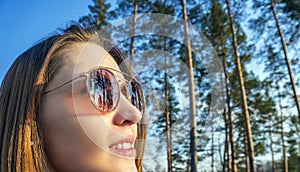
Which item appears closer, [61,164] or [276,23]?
[61,164]

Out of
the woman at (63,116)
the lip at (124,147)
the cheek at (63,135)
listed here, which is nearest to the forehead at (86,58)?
the woman at (63,116)

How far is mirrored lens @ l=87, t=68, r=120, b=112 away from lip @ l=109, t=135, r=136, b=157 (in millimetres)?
95

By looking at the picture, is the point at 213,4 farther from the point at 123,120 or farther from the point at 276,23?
the point at 123,120

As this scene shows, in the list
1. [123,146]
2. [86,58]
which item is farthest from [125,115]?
[86,58]

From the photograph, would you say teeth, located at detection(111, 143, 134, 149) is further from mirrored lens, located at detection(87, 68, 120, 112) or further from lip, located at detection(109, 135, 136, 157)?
mirrored lens, located at detection(87, 68, 120, 112)

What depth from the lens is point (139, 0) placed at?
1438 centimetres

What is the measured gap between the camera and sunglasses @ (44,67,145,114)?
0.87 m

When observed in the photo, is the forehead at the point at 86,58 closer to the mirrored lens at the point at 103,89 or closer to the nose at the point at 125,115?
the mirrored lens at the point at 103,89

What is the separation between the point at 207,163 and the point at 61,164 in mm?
29647

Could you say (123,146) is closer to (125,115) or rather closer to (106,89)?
(125,115)

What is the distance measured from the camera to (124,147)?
32.7 inches

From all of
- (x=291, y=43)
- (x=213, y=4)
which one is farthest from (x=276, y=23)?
(x=213, y=4)

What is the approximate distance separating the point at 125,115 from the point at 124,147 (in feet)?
0.30

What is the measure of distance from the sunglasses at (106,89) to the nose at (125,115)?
0.06 feet
